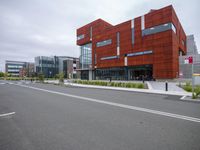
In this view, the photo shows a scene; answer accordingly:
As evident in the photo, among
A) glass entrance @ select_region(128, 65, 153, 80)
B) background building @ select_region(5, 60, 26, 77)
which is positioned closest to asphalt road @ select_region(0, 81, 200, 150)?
glass entrance @ select_region(128, 65, 153, 80)

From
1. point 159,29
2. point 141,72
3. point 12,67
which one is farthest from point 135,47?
point 12,67

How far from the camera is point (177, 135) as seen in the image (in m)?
3.62

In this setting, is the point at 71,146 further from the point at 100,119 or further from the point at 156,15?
the point at 156,15

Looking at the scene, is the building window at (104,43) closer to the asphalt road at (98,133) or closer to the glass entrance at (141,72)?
the glass entrance at (141,72)

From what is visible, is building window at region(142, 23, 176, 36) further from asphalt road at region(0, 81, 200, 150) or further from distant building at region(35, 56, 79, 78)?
distant building at region(35, 56, 79, 78)

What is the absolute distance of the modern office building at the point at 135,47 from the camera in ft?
98.3

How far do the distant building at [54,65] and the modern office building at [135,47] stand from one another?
3646 centimetres

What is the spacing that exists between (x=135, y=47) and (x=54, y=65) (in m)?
68.5

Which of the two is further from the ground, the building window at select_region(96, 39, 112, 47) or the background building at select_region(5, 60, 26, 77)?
the building window at select_region(96, 39, 112, 47)

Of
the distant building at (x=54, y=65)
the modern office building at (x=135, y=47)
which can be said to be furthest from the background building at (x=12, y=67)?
the modern office building at (x=135, y=47)

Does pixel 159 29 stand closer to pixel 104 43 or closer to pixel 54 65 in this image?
pixel 104 43

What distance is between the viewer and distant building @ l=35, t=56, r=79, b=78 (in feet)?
261

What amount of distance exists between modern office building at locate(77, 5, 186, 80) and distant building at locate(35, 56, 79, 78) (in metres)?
36.5

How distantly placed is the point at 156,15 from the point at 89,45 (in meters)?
29.0
